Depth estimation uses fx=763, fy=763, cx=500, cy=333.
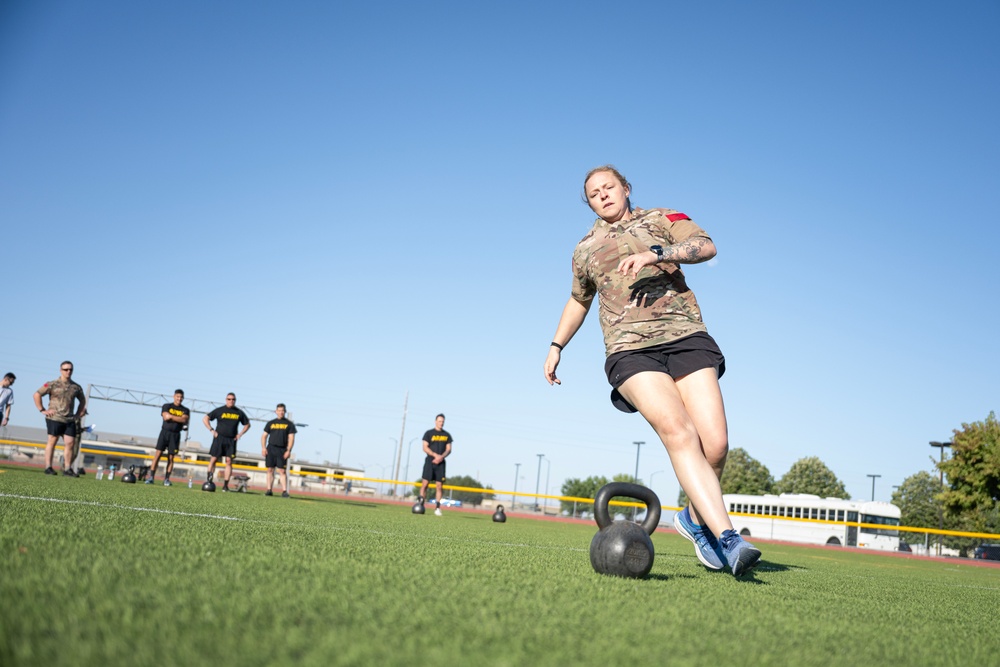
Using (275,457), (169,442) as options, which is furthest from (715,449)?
(169,442)

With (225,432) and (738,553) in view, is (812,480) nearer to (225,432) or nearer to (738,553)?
(225,432)

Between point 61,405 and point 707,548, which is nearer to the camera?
point 707,548

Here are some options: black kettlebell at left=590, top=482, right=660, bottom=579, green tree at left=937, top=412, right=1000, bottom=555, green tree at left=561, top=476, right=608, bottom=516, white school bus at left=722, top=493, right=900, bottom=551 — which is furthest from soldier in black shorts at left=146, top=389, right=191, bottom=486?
green tree at left=561, top=476, right=608, bottom=516

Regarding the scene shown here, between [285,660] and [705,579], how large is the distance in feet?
10.6

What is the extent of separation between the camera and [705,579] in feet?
13.8

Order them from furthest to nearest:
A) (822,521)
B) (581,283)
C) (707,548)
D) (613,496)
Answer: (822,521) < (581,283) < (707,548) < (613,496)

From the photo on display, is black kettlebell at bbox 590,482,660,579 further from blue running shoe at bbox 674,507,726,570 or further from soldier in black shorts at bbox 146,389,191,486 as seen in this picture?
soldier in black shorts at bbox 146,389,191,486

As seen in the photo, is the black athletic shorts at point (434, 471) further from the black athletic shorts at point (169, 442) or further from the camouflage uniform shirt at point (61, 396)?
the camouflage uniform shirt at point (61, 396)

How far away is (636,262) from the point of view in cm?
417

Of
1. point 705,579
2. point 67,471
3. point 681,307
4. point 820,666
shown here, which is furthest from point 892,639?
point 67,471

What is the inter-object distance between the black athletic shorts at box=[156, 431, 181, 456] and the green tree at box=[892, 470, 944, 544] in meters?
80.3

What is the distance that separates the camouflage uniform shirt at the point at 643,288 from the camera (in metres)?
4.64

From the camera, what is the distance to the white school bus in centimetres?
4209

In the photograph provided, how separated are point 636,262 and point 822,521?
4506 centimetres
